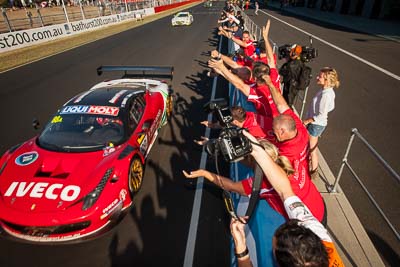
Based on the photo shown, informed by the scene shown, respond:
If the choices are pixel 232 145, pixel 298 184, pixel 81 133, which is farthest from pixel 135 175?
pixel 298 184

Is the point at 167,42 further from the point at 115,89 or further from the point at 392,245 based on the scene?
the point at 392,245

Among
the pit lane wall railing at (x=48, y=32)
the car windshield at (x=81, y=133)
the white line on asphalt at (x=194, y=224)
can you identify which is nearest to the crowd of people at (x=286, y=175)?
the white line on asphalt at (x=194, y=224)

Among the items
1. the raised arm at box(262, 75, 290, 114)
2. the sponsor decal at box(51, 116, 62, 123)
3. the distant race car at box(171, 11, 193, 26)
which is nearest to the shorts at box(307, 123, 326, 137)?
the raised arm at box(262, 75, 290, 114)

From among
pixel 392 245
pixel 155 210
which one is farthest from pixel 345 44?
pixel 155 210

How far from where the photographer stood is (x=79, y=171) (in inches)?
136

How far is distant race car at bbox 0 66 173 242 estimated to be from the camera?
298cm

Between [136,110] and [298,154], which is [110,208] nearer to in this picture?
[136,110]

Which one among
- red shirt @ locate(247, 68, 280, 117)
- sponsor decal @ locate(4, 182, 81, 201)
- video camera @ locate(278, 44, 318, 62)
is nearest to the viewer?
sponsor decal @ locate(4, 182, 81, 201)

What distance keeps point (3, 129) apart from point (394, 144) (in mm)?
10150

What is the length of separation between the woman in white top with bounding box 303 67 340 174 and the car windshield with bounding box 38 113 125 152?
11.4 ft

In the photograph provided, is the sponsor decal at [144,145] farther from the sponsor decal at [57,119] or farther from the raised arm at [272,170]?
the raised arm at [272,170]

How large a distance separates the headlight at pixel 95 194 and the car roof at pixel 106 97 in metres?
1.61

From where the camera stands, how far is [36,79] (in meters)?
10.6

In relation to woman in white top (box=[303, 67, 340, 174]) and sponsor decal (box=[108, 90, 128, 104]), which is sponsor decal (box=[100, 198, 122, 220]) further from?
woman in white top (box=[303, 67, 340, 174])
